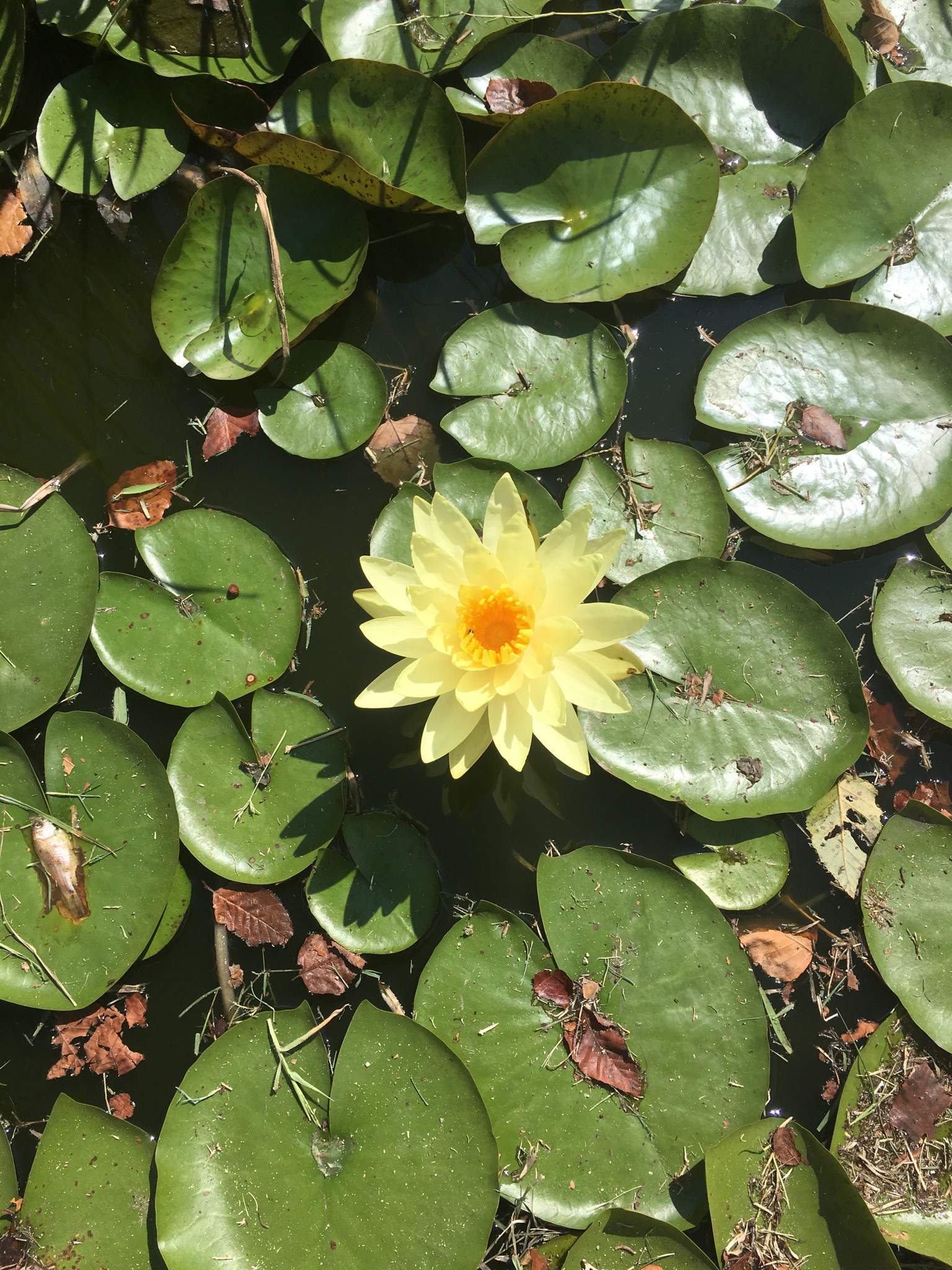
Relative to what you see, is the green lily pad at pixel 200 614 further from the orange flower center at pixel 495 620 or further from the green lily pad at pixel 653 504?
the green lily pad at pixel 653 504

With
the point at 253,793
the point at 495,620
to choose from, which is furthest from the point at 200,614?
the point at 495,620

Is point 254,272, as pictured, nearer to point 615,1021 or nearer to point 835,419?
point 835,419

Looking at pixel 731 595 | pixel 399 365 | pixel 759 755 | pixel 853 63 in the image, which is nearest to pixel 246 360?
pixel 399 365

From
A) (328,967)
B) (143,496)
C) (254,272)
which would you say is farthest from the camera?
(143,496)

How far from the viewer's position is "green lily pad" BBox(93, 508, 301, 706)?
2953 millimetres

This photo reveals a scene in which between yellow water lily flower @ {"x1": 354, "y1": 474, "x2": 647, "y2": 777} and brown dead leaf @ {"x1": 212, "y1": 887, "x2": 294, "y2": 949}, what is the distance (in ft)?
3.63

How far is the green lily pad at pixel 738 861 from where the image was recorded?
2.89 m

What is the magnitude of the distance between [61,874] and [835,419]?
3300 mm

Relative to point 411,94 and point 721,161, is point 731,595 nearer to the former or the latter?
point 721,161

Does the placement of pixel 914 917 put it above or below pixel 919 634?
below

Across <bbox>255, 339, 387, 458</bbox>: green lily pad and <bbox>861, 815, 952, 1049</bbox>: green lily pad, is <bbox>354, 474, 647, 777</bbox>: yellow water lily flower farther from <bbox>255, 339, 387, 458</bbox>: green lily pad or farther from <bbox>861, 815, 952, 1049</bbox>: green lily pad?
<bbox>861, 815, 952, 1049</bbox>: green lily pad

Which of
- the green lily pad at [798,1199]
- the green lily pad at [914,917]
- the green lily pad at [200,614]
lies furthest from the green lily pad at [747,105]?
the green lily pad at [798,1199]

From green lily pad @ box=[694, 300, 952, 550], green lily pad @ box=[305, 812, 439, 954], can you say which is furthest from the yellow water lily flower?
green lily pad @ box=[694, 300, 952, 550]

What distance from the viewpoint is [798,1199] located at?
2.60 meters
